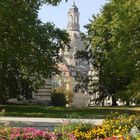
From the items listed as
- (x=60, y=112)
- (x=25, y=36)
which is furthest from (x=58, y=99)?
(x=25, y=36)

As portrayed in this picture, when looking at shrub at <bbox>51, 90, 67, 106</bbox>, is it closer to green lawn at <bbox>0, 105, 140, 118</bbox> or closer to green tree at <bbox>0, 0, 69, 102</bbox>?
green tree at <bbox>0, 0, 69, 102</bbox>

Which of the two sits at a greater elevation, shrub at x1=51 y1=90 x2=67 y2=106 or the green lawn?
shrub at x1=51 y1=90 x2=67 y2=106

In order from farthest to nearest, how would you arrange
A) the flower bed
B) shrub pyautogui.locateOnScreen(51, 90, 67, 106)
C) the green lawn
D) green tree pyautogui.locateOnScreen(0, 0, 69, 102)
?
shrub pyautogui.locateOnScreen(51, 90, 67, 106) → the green lawn → green tree pyautogui.locateOnScreen(0, 0, 69, 102) → the flower bed

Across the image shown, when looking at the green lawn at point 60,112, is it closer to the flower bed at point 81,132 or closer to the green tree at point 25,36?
the green tree at point 25,36

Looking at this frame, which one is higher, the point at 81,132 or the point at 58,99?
the point at 58,99

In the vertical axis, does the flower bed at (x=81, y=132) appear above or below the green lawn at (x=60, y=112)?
below

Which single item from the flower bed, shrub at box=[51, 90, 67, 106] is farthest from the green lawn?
shrub at box=[51, 90, 67, 106]

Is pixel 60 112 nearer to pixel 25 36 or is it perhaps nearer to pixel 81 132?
pixel 25 36

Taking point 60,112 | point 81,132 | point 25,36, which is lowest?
point 81,132

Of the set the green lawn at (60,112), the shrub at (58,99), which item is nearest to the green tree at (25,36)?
the green lawn at (60,112)

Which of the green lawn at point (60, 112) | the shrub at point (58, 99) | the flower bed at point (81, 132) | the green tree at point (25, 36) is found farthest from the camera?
the shrub at point (58, 99)

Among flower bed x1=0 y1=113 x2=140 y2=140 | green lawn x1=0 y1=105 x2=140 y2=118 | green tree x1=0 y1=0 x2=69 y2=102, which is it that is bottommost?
flower bed x1=0 y1=113 x2=140 y2=140

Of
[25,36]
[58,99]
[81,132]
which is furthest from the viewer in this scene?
[58,99]

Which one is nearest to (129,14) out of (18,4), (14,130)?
(18,4)
